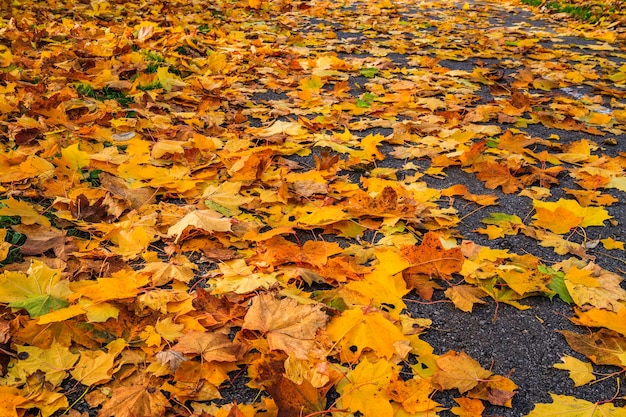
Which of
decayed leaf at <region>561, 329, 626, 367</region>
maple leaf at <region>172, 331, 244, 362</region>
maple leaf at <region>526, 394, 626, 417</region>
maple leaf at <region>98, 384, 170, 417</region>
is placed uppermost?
maple leaf at <region>172, 331, 244, 362</region>

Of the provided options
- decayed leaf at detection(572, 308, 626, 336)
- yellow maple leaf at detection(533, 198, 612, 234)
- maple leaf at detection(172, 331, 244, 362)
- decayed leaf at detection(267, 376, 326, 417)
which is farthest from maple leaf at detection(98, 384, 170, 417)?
yellow maple leaf at detection(533, 198, 612, 234)

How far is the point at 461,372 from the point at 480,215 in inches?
36.3

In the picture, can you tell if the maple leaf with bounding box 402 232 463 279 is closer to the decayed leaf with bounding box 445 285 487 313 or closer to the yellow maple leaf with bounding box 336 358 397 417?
the decayed leaf with bounding box 445 285 487 313

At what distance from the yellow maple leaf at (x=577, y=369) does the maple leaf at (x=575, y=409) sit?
0.27 ft

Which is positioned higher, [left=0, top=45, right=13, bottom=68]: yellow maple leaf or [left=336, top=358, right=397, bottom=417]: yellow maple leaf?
[left=0, top=45, right=13, bottom=68]: yellow maple leaf

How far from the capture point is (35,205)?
6.35ft

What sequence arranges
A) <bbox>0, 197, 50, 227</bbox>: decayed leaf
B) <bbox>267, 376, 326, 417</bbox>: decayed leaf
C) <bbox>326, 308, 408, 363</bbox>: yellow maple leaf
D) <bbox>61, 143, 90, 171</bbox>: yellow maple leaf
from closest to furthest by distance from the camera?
<bbox>267, 376, 326, 417</bbox>: decayed leaf
<bbox>326, 308, 408, 363</bbox>: yellow maple leaf
<bbox>0, 197, 50, 227</bbox>: decayed leaf
<bbox>61, 143, 90, 171</bbox>: yellow maple leaf

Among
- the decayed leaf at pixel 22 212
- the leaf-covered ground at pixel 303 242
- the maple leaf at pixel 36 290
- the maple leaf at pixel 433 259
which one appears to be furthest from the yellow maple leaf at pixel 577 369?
the decayed leaf at pixel 22 212

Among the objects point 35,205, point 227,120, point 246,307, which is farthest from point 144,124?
point 246,307

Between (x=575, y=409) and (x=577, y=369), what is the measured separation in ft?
0.51

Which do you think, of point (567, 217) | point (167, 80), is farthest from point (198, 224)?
point (167, 80)

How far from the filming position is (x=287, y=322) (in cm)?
141

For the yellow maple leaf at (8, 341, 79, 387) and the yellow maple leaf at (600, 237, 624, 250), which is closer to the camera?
the yellow maple leaf at (8, 341, 79, 387)

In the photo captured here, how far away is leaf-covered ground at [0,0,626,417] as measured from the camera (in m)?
1.28
